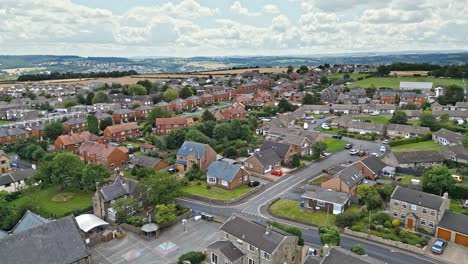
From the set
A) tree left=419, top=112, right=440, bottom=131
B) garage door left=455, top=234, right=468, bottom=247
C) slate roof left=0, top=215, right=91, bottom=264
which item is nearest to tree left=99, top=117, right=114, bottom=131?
slate roof left=0, top=215, right=91, bottom=264

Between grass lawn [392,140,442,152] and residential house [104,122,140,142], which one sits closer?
grass lawn [392,140,442,152]

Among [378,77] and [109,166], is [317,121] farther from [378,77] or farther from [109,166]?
[378,77]

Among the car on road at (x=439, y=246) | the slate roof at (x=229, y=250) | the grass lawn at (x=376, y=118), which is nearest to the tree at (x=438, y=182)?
the car on road at (x=439, y=246)

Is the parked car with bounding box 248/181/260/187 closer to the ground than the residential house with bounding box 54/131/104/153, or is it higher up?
closer to the ground

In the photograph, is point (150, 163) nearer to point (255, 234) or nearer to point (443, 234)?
point (255, 234)

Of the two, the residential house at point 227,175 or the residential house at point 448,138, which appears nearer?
the residential house at point 227,175

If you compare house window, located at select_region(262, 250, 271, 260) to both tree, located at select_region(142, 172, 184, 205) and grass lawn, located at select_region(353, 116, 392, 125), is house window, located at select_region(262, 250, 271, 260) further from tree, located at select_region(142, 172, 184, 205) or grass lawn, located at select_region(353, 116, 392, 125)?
grass lawn, located at select_region(353, 116, 392, 125)

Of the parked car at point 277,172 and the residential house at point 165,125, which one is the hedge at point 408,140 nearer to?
the parked car at point 277,172

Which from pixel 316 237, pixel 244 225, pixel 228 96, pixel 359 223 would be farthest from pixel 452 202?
pixel 228 96
